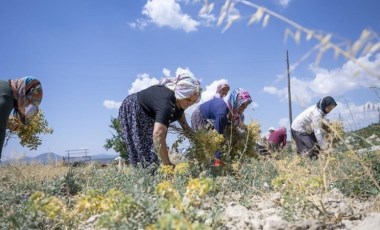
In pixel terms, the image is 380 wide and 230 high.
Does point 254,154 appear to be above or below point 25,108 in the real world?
below

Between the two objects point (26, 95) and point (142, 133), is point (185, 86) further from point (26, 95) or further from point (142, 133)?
point (26, 95)

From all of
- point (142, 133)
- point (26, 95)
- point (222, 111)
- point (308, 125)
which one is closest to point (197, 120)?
point (222, 111)

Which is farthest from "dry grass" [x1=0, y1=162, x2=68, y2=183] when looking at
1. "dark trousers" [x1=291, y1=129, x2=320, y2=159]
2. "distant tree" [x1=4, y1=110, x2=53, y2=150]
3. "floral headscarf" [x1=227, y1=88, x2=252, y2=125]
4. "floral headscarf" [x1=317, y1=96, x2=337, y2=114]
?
"floral headscarf" [x1=317, y1=96, x2=337, y2=114]

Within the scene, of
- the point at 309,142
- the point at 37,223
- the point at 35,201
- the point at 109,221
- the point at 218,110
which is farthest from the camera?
the point at 309,142

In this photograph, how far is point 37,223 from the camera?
7.45 feet

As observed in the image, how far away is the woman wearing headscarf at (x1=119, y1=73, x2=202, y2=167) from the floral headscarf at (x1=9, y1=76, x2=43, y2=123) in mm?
1011

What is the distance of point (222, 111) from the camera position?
A: 5.09 m

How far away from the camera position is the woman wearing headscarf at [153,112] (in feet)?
13.2

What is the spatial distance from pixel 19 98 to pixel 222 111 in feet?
8.21

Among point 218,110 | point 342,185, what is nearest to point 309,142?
point 218,110

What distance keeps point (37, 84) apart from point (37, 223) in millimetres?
2111

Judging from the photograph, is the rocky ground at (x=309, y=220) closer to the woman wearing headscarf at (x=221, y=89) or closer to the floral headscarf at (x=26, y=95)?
the floral headscarf at (x=26, y=95)

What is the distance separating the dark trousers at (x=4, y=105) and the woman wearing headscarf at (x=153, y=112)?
136 centimetres

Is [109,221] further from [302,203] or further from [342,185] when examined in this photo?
[342,185]
